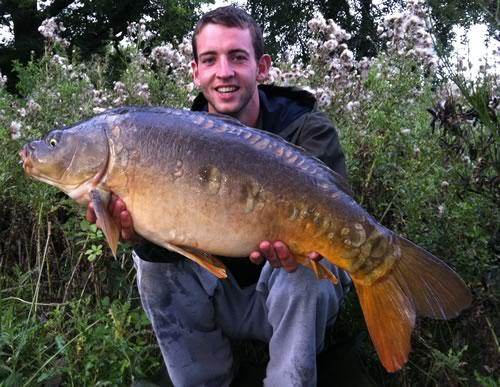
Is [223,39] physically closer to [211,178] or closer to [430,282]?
[211,178]

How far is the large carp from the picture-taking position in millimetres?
1740

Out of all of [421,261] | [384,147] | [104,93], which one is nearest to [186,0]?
[104,93]

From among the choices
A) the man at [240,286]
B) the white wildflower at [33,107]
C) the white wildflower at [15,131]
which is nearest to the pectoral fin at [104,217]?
the man at [240,286]

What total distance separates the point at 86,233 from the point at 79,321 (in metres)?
0.38

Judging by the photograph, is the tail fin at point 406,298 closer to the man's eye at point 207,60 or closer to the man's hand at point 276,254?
the man's hand at point 276,254

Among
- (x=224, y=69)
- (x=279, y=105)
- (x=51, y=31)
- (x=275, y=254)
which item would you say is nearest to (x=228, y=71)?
(x=224, y=69)

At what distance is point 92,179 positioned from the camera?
1787 millimetres

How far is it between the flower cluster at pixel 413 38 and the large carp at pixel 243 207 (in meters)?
1.58

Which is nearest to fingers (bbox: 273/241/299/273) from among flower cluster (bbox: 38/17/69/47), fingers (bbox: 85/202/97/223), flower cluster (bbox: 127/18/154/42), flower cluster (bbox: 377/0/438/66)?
fingers (bbox: 85/202/97/223)

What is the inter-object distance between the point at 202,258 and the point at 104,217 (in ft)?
0.97

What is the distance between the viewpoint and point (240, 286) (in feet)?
7.75

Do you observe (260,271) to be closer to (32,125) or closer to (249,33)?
(249,33)

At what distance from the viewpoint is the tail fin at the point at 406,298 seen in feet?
5.72

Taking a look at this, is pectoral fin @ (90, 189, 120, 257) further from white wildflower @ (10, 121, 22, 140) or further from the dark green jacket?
white wildflower @ (10, 121, 22, 140)
